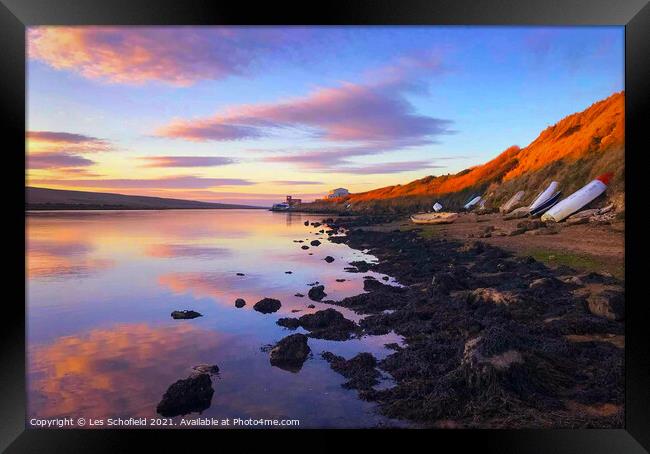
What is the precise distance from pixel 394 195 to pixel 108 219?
9045mm

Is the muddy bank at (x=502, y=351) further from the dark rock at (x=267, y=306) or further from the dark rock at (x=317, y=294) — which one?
the dark rock at (x=267, y=306)

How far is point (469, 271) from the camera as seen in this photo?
8672 mm

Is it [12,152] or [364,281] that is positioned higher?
[12,152]

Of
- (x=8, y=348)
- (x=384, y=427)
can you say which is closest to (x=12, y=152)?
(x=8, y=348)

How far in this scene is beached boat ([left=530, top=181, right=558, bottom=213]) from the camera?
33.8 ft

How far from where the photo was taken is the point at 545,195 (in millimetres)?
10562

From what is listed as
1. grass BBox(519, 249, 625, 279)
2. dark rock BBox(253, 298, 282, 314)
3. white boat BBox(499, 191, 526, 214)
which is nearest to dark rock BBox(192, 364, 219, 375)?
dark rock BBox(253, 298, 282, 314)

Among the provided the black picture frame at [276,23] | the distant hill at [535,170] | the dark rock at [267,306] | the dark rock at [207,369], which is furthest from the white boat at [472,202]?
the dark rock at [207,369]

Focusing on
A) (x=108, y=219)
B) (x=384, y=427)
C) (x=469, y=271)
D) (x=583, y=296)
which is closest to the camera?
(x=384, y=427)

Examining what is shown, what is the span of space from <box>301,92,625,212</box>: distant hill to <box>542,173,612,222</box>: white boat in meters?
0.26

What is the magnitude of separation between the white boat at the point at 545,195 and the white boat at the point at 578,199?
2.24ft

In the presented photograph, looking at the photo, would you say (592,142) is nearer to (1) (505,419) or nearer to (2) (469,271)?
(2) (469,271)

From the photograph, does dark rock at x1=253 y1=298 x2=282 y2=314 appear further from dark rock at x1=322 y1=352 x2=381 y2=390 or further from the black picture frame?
the black picture frame

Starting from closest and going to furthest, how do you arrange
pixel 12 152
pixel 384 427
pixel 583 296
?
pixel 384 427
pixel 12 152
pixel 583 296
